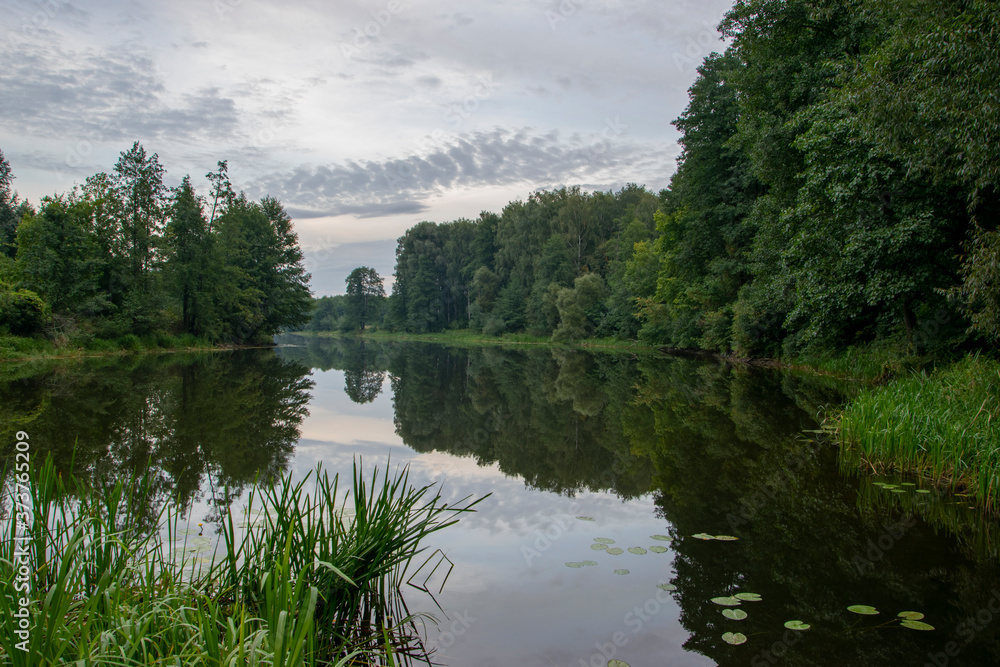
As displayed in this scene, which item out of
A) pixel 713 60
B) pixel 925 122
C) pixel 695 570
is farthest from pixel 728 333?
pixel 695 570

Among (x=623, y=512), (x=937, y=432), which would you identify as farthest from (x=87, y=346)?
(x=937, y=432)

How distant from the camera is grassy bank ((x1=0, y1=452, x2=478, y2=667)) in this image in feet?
7.57

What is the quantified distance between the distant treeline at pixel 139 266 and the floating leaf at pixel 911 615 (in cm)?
2983

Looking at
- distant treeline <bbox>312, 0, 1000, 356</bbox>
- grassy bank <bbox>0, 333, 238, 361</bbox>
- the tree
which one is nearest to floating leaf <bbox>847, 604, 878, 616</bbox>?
distant treeline <bbox>312, 0, 1000, 356</bbox>

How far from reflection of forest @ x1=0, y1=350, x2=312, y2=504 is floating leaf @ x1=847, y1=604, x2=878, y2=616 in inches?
167

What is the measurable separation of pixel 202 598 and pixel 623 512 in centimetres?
441

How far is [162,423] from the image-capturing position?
424 inches

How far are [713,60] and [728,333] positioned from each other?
45.0ft

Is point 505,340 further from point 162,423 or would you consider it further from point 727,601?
point 727,601

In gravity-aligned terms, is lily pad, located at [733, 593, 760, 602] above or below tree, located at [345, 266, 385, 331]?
below

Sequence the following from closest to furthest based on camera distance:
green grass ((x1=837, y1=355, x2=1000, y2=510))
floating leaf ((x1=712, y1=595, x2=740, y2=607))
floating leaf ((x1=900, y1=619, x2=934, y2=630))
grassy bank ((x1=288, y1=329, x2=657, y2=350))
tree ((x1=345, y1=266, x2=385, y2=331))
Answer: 1. floating leaf ((x1=900, y1=619, x2=934, y2=630))
2. floating leaf ((x1=712, y1=595, x2=740, y2=607))
3. green grass ((x1=837, y1=355, x2=1000, y2=510))
4. grassy bank ((x1=288, y1=329, x2=657, y2=350))
5. tree ((x1=345, y1=266, x2=385, y2=331))

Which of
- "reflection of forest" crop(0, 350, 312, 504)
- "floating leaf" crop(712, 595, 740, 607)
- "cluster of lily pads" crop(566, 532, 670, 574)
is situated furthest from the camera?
"reflection of forest" crop(0, 350, 312, 504)

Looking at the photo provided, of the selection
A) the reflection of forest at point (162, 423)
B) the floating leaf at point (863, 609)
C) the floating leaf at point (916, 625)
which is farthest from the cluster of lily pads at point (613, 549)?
the reflection of forest at point (162, 423)

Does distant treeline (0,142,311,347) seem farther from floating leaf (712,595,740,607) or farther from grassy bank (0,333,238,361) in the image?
floating leaf (712,595,740,607)
